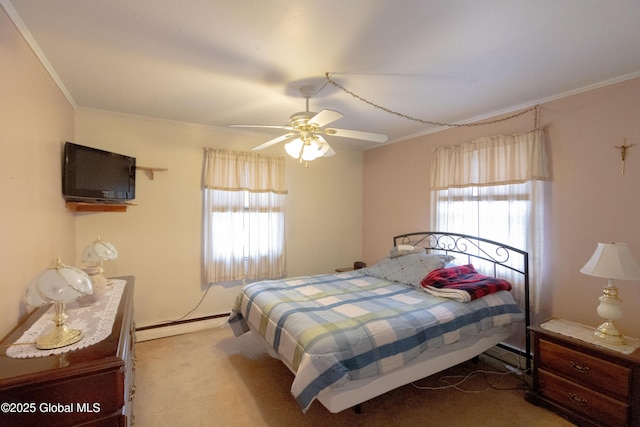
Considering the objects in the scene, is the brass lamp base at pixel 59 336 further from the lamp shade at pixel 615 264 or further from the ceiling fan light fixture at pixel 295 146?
the lamp shade at pixel 615 264

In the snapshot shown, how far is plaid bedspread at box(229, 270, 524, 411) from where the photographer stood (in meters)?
1.72

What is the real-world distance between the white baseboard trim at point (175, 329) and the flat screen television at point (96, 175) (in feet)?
5.01

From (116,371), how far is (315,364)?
3.22ft

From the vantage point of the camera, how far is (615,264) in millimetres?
1928

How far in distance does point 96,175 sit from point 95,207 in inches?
12.1

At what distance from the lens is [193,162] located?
357 centimetres

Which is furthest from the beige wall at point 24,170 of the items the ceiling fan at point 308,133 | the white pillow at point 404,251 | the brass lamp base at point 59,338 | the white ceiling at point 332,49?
the white pillow at point 404,251

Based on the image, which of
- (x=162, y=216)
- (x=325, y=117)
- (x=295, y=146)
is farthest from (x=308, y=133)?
(x=162, y=216)

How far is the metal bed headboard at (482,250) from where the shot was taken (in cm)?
266

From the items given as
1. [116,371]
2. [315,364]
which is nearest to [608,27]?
[315,364]

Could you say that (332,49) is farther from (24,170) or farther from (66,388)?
(66,388)

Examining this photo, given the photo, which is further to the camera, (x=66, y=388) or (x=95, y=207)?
(x=95, y=207)

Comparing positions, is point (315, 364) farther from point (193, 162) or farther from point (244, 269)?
point (193, 162)

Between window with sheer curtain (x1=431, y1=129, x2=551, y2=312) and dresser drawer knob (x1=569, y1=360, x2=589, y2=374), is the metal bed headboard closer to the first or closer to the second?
window with sheer curtain (x1=431, y1=129, x2=551, y2=312)
